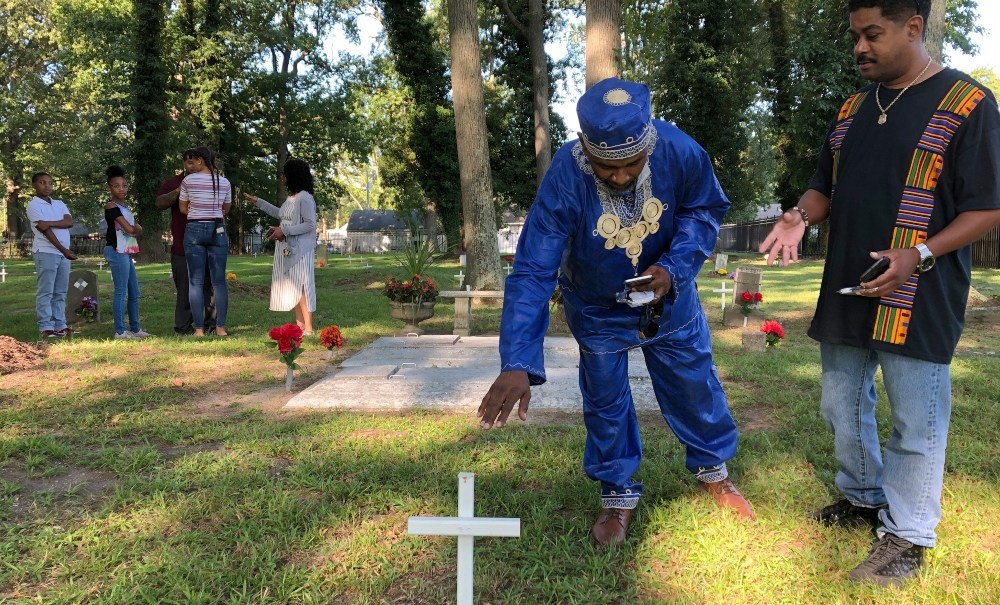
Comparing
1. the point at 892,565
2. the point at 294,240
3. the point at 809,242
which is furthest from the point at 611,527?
the point at 809,242

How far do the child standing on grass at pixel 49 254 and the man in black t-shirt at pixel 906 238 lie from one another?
728cm

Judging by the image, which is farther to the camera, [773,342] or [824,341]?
[773,342]

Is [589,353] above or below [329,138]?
below

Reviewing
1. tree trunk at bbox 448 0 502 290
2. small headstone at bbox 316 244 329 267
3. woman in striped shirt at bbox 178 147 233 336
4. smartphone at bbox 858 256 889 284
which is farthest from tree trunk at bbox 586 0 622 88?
small headstone at bbox 316 244 329 267

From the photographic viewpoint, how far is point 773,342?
6.95m

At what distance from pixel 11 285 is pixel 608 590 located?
50.2ft

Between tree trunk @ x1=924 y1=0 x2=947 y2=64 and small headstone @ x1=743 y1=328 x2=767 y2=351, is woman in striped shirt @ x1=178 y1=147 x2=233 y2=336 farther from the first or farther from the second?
tree trunk @ x1=924 y1=0 x2=947 y2=64

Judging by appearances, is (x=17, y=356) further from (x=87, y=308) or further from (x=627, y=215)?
(x=627, y=215)

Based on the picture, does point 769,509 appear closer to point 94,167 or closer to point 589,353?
point 589,353

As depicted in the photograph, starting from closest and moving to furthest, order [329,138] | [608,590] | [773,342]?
[608,590], [773,342], [329,138]

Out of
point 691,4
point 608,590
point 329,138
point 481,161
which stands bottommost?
point 608,590

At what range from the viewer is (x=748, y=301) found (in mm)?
8492

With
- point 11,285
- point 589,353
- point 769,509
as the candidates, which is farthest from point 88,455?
point 11,285

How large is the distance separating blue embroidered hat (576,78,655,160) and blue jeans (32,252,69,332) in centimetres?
708
